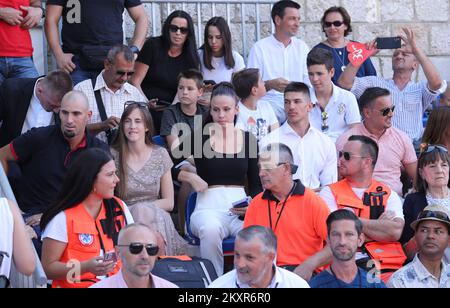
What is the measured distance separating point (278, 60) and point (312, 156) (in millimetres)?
2051

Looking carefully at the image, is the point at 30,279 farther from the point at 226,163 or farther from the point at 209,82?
the point at 209,82

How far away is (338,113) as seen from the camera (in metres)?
9.79

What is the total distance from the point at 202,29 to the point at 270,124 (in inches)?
85.1

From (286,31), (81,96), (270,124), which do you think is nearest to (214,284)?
(81,96)

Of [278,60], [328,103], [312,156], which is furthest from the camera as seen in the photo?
[278,60]

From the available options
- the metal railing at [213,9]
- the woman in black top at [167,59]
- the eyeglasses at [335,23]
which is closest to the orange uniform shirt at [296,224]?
the woman in black top at [167,59]

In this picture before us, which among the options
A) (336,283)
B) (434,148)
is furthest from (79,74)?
(336,283)

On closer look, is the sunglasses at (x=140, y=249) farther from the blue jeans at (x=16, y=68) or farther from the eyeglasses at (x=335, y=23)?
the eyeglasses at (x=335, y=23)

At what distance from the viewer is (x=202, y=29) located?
11414 mm

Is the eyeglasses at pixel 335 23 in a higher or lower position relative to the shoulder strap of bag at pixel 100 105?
higher

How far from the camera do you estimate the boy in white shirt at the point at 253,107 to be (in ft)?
31.3

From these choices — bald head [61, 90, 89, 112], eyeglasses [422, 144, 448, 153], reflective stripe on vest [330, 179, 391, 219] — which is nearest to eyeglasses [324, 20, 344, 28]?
eyeglasses [422, 144, 448, 153]

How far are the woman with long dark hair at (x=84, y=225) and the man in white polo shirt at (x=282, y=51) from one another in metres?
3.60
